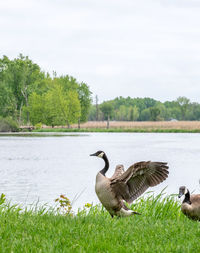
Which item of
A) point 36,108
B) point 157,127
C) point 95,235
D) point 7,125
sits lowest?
point 157,127

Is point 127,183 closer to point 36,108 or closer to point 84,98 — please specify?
point 36,108

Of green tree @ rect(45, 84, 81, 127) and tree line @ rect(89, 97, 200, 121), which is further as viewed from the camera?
tree line @ rect(89, 97, 200, 121)

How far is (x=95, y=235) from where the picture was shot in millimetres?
5430

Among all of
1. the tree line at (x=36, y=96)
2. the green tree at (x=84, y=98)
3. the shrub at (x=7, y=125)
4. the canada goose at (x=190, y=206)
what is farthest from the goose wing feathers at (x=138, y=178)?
the green tree at (x=84, y=98)

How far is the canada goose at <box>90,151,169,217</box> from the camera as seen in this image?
21.3 ft

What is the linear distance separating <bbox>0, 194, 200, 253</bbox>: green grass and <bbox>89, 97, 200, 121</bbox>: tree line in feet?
350

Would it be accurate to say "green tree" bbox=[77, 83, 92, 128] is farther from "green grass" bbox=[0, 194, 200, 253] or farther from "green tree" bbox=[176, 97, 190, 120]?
"green grass" bbox=[0, 194, 200, 253]

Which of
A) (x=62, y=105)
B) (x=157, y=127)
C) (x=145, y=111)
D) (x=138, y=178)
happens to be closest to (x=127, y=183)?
A: (x=138, y=178)

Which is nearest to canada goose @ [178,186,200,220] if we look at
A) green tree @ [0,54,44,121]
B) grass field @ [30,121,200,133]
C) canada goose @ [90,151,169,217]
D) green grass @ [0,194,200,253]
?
green grass @ [0,194,200,253]

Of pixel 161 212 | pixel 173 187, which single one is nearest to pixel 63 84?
pixel 173 187

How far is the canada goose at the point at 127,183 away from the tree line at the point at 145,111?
10640cm

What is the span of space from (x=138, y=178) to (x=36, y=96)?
79.9 metres

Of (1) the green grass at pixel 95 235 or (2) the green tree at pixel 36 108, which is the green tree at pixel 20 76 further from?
(1) the green grass at pixel 95 235

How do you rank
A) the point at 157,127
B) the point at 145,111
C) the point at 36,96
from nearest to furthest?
1. the point at 157,127
2. the point at 36,96
3. the point at 145,111
